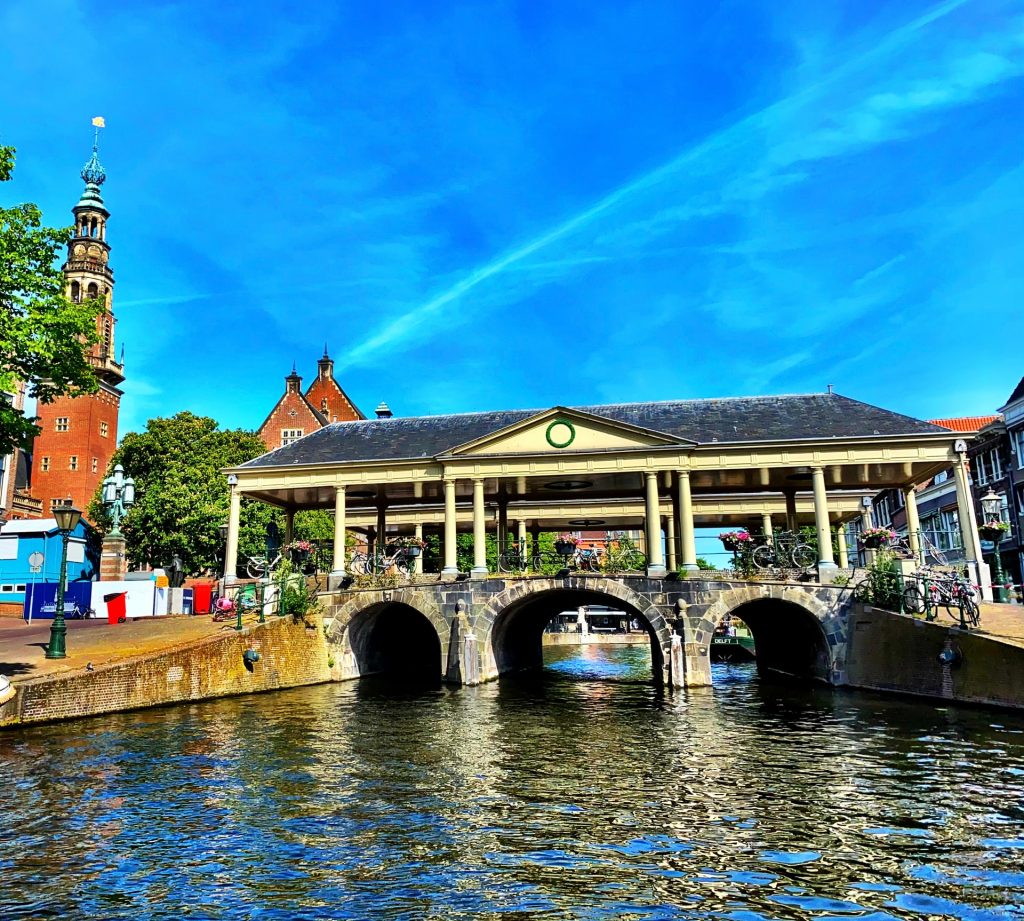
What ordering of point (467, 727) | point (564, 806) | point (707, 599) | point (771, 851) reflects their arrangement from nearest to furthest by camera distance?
point (771, 851) < point (564, 806) < point (467, 727) < point (707, 599)

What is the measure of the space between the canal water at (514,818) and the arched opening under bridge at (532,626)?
968cm

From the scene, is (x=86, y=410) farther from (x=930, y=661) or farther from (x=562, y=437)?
(x=930, y=661)

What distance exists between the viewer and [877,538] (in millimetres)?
26125

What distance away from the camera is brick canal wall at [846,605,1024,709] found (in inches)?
742

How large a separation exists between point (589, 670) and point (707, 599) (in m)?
13.2

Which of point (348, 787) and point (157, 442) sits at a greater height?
point (157, 442)

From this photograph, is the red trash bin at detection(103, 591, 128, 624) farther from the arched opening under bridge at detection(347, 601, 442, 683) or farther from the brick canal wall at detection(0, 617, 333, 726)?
the arched opening under bridge at detection(347, 601, 442, 683)

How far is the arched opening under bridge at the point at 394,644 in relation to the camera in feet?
101

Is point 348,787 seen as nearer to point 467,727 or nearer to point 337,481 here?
point 467,727

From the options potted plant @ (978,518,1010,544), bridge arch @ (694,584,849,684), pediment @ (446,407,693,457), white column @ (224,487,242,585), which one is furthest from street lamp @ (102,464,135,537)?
potted plant @ (978,518,1010,544)

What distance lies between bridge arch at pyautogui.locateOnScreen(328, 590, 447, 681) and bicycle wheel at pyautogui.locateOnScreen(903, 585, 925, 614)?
1569 cm

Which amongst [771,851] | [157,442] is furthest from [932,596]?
[157,442]

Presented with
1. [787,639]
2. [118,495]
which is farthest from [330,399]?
[787,639]

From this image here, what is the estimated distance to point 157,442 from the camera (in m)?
44.8
